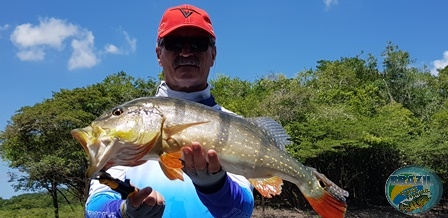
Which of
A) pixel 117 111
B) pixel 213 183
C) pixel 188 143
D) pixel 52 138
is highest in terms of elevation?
pixel 52 138

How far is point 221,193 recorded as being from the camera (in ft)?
7.23

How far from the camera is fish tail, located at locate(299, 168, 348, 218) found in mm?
2229

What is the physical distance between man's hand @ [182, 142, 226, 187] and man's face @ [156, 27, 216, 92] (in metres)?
0.67

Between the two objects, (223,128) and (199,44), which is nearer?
(223,128)

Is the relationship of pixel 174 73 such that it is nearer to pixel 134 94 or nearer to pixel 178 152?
pixel 178 152

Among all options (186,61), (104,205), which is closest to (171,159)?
(104,205)

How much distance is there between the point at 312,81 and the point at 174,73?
33.8 meters

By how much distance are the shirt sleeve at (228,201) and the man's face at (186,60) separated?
63 cm

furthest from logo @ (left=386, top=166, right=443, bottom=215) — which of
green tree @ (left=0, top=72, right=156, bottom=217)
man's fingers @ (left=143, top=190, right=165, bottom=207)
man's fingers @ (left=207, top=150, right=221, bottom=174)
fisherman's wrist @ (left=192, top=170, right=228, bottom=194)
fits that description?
man's fingers @ (left=143, top=190, right=165, bottom=207)

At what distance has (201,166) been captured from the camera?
206 centimetres

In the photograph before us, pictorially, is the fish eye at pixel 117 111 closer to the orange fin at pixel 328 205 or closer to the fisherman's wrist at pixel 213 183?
the fisherman's wrist at pixel 213 183

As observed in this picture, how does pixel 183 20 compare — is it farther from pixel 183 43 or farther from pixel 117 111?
pixel 117 111

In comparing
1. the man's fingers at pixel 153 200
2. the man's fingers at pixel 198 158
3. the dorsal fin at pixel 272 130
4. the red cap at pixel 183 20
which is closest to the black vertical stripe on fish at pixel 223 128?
the man's fingers at pixel 198 158

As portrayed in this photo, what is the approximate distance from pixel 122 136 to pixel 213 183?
0.49 meters
